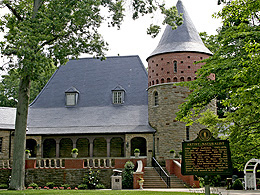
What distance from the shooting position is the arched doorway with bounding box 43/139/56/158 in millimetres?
33250

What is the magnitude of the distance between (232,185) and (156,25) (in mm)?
12117

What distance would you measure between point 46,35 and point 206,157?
1000 cm

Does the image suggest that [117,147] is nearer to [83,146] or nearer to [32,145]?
[83,146]

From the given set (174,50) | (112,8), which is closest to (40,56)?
(112,8)

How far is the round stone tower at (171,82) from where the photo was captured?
2911 centimetres

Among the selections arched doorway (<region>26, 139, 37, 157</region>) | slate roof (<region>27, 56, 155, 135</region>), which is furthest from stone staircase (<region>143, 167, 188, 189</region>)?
arched doorway (<region>26, 139, 37, 157</region>)

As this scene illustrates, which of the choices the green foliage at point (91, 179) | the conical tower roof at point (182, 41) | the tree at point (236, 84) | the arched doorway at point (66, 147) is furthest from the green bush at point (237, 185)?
the arched doorway at point (66, 147)

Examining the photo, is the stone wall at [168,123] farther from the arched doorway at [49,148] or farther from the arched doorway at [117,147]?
the arched doorway at [49,148]

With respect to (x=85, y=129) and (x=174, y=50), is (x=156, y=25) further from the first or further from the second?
(x=85, y=129)

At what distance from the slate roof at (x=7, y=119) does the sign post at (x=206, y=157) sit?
23286mm

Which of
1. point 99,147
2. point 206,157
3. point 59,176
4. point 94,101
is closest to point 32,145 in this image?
point 99,147

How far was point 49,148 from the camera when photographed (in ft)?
110

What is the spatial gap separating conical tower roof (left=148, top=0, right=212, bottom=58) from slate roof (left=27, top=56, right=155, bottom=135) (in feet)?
15.7

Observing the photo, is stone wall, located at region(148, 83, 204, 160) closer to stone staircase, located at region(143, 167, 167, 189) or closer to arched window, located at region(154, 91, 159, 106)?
arched window, located at region(154, 91, 159, 106)
